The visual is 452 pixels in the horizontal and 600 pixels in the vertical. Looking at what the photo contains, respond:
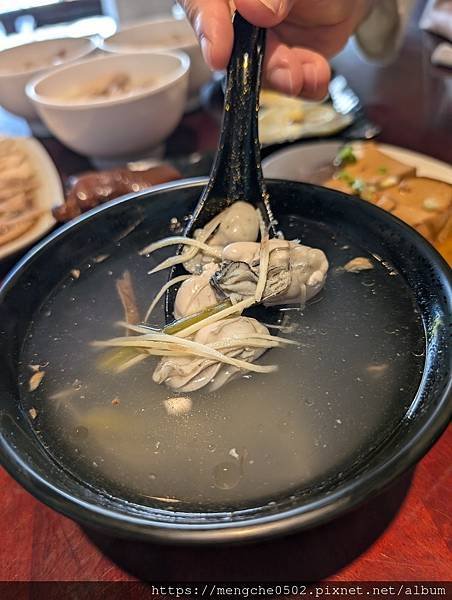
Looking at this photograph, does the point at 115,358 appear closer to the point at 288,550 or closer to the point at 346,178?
the point at 288,550

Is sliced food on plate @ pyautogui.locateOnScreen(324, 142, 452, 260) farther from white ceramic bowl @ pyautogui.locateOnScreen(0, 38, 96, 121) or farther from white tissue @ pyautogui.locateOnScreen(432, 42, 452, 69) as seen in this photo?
white ceramic bowl @ pyautogui.locateOnScreen(0, 38, 96, 121)

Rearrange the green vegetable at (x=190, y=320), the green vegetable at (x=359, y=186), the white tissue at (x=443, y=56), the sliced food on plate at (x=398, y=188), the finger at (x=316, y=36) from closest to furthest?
the green vegetable at (x=190, y=320) → the sliced food on plate at (x=398, y=188) → the green vegetable at (x=359, y=186) → the finger at (x=316, y=36) → the white tissue at (x=443, y=56)

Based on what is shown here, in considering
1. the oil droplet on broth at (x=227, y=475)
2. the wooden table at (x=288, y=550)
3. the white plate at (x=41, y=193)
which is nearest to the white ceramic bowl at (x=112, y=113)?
the white plate at (x=41, y=193)

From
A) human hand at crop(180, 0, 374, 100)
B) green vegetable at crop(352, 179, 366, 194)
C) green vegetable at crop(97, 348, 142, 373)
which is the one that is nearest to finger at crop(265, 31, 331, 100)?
human hand at crop(180, 0, 374, 100)

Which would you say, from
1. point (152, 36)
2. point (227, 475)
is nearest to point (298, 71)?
point (152, 36)

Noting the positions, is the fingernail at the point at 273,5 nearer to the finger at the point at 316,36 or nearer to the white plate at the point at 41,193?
the finger at the point at 316,36

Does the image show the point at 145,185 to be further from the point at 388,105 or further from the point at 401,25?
the point at 401,25
